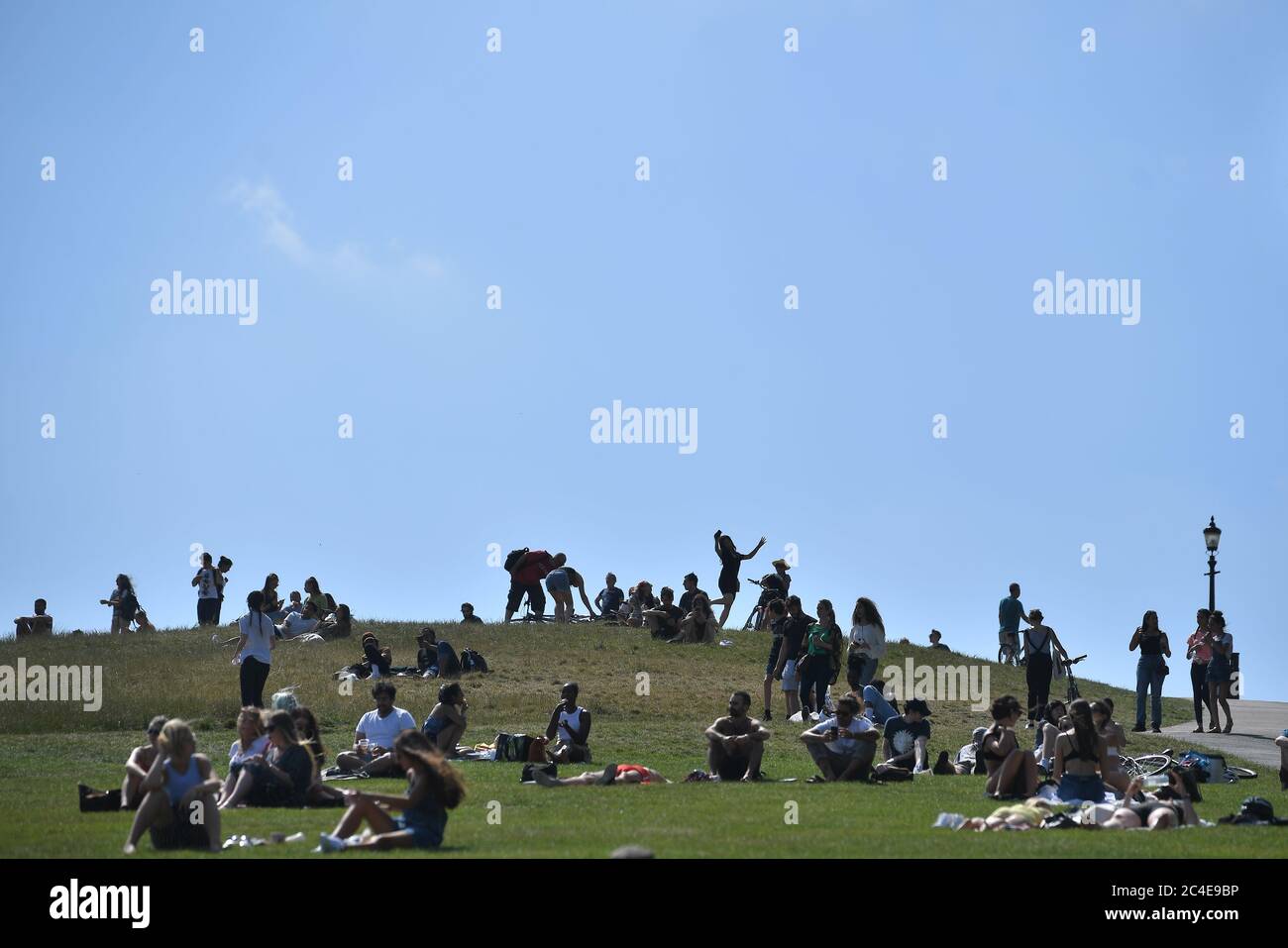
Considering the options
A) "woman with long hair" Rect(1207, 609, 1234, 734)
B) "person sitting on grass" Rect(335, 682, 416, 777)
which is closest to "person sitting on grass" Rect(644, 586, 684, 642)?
"woman with long hair" Rect(1207, 609, 1234, 734)

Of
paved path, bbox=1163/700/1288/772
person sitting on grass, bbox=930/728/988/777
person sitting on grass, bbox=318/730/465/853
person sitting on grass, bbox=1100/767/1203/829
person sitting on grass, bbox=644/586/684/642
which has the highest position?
person sitting on grass, bbox=644/586/684/642

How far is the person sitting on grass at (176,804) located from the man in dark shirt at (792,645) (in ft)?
47.3

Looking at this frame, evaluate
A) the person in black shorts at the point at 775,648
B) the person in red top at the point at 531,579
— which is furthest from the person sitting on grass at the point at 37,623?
the person in black shorts at the point at 775,648

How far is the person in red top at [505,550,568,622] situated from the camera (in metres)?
41.3

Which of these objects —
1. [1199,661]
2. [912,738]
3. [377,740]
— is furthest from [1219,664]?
[377,740]

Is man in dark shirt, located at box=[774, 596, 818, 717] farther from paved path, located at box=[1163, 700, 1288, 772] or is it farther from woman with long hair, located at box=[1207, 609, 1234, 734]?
woman with long hair, located at box=[1207, 609, 1234, 734]

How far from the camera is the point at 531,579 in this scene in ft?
136

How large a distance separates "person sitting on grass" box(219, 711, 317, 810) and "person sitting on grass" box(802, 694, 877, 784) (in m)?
6.66

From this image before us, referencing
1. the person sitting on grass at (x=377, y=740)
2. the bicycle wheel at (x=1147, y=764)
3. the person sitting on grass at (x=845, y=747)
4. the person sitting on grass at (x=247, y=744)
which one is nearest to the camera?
the person sitting on grass at (x=247, y=744)

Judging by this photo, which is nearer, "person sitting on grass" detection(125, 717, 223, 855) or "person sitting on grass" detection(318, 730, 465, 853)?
"person sitting on grass" detection(318, 730, 465, 853)

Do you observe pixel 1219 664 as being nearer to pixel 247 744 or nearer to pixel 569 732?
pixel 569 732

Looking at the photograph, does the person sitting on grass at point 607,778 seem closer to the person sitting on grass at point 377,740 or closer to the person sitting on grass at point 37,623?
the person sitting on grass at point 377,740

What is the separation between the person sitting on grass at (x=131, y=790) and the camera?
50.4 ft
